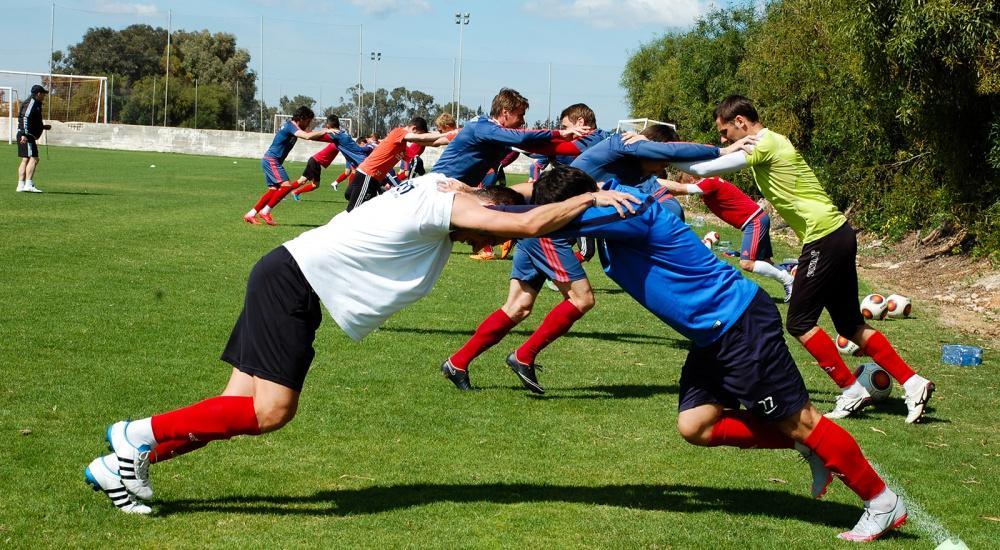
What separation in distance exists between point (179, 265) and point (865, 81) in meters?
10.9

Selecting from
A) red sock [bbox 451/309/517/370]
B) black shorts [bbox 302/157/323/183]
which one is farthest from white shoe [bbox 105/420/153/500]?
black shorts [bbox 302/157/323/183]

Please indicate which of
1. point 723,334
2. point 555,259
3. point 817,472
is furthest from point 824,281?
point 723,334

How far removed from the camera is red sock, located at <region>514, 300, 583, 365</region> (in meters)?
7.63

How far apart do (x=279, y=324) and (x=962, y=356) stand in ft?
22.8

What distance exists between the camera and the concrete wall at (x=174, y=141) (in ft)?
181

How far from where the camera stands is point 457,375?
7.52 metres

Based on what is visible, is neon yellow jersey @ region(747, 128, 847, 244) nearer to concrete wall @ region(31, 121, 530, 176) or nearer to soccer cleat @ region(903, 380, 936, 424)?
soccer cleat @ region(903, 380, 936, 424)

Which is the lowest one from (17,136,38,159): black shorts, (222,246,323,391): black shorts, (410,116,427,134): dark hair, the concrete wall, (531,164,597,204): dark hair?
(222,246,323,391): black shorts

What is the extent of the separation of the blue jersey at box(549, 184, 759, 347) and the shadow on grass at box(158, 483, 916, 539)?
40.4 inches

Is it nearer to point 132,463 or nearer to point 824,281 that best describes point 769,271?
point 824,281

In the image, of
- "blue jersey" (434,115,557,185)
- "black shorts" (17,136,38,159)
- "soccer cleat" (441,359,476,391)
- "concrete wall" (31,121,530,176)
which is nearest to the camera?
"soccer cleat" (441,359,476,391)

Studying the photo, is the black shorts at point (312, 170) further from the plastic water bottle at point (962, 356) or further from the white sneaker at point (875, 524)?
the white sneaker at point (875, 524)

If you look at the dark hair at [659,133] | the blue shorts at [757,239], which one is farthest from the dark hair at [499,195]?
the blue shorts at [757,239]

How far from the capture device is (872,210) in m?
20.7
